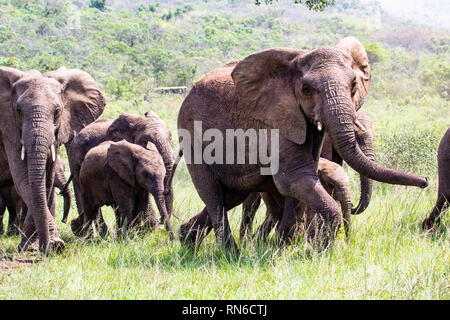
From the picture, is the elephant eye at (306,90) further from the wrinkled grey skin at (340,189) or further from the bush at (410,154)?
the bush at (410,154)

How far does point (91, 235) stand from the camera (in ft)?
26.8

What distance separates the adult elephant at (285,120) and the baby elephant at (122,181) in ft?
4.46

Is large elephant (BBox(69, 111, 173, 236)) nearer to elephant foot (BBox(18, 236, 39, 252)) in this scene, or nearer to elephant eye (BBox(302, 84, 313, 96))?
elephant foot (BBox(18, 236, 39, 252))

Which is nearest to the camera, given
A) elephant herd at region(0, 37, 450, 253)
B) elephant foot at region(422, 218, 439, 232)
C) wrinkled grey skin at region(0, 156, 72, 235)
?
elephant herd at region(0, 37, 450, 253)

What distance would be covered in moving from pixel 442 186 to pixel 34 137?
4.12 metres

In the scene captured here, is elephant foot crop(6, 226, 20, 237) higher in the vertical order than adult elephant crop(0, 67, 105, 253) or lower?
lower

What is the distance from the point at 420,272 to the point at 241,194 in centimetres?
214

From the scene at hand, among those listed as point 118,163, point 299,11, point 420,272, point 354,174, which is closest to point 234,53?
point 354,174

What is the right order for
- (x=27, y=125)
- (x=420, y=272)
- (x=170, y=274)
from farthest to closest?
1. (x=27, y=125)
2. (x=170, y=274)
3. (x=420, y=272)

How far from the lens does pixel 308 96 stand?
5.47m

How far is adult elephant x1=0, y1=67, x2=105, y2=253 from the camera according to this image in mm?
6508

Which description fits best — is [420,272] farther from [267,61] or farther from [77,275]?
[77,275]

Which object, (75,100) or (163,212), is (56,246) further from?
(75,100)

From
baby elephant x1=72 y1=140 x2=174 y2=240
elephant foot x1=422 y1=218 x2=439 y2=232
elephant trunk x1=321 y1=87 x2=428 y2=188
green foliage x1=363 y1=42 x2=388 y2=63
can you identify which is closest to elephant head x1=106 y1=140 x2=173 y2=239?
baby elephant x1=72 y1=140 x2=174 y2=240
